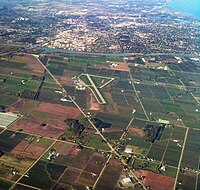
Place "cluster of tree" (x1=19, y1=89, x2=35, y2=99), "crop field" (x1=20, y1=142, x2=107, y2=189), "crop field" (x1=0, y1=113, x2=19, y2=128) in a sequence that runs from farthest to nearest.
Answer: "cluster of tree" (x1=19, y1=89, x2=35, y2=99)
"crop field" (x1=0, y1=113, x2=19, y2=128)
"crop field" (x1=20, y1=142, x2=107, y2=189)

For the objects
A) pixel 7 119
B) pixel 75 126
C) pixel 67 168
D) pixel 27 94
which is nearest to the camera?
pixel 67 168

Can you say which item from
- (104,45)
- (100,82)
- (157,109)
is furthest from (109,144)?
(104,45)

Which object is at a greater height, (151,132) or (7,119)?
(7,119)

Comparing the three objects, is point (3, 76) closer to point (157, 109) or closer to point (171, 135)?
point (157, 109)

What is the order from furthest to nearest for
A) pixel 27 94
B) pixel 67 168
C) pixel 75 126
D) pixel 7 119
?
pixel 27 94, pixel 7 119, pixel 75 126, pixel 67 168

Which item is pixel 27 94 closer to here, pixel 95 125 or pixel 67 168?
pixel 95 125

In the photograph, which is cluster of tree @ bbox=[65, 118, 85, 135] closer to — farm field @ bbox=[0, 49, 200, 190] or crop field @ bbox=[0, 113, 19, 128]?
farm field @ bbox=[0, 49, 200, 190]

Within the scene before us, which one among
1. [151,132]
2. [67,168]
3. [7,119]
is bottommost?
[151,132]

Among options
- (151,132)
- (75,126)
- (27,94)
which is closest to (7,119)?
(75,126)

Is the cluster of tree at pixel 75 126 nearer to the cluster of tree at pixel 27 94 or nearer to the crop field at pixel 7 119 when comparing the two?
the crop field at pixel 7 119

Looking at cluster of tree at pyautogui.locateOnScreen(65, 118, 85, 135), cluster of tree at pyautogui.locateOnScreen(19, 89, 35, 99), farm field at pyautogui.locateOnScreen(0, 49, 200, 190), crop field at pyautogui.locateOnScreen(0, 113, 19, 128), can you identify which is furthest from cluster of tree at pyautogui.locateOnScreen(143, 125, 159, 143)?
cluster of tree at pyautogui.locateOnScreen(19, 89, 35, 99)
